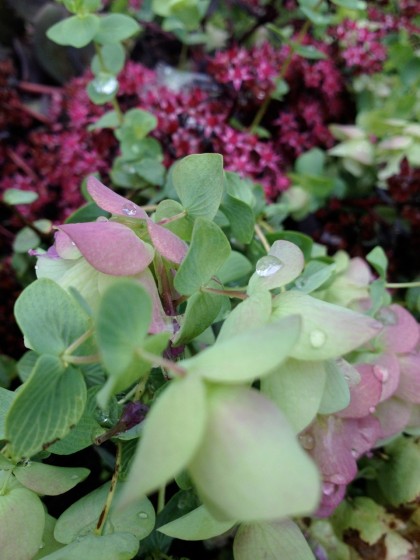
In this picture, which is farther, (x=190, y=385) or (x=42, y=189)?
(x=42, y=189)

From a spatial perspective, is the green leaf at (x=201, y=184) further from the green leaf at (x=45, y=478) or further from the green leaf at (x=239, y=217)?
the green leaf at (x=45, y=478)

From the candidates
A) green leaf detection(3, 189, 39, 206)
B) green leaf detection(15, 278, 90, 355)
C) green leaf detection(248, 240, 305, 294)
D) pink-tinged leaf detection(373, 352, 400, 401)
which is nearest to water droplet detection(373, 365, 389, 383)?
pink-tinged leaf detection(373, 352, 400, 401)

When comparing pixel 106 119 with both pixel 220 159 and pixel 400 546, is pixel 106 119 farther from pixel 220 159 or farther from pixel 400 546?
pixel 400 546

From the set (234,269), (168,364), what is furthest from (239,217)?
(168,364)

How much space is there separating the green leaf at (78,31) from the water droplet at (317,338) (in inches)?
16.0

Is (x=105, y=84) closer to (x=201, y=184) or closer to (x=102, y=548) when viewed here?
(x=201, y=184)

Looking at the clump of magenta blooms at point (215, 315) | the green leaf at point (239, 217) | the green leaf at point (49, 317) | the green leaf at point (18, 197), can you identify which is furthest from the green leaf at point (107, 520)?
the green leaf at point (18, 197)

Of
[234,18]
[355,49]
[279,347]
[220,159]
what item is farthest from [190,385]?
[234,18]

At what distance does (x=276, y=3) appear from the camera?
92 centimetres

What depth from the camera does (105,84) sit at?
651mm

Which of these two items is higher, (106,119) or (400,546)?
(106,119)

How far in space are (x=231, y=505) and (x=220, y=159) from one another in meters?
0.22

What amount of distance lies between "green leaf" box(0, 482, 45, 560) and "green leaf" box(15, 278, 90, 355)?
3.8 inches

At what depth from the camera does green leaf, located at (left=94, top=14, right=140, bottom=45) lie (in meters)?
0.59
